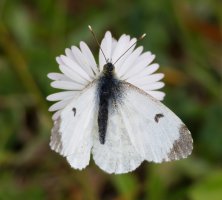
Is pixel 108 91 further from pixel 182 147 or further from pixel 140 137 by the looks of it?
pixel 182 147

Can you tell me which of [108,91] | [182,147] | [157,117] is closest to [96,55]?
[108,91]

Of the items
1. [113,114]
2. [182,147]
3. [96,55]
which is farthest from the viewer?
[96,55]

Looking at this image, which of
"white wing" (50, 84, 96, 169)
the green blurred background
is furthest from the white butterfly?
the green blurred background

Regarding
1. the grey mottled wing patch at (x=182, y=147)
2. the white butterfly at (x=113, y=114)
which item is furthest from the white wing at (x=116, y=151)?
the grey mottled wing patch at (x=182, y=147)

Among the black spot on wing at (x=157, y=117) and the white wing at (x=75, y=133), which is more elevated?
the white wing at (x=75, y=133)

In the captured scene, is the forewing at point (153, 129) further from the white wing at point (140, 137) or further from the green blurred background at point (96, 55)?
the green blurred background at point (96, 55)

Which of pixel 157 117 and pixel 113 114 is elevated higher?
pixel 113 114

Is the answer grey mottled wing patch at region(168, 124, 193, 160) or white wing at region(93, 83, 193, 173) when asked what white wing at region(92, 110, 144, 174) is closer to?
white wing at region(93, 83, 193, 173)
